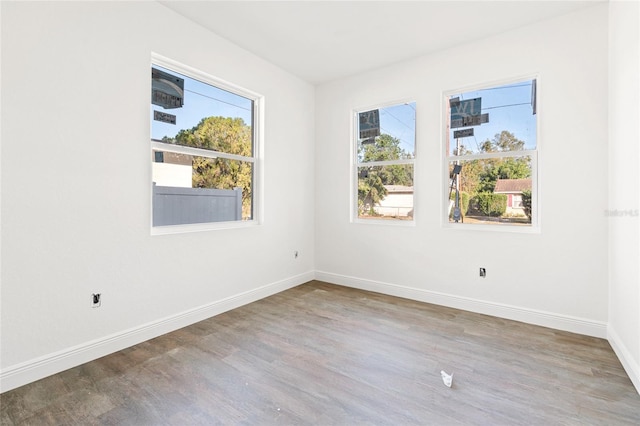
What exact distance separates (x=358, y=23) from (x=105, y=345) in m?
3.53

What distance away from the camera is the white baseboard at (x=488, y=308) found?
9.15ft

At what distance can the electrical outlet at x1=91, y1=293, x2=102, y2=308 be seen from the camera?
2.33 meters

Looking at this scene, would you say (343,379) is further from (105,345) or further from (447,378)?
(105,345)

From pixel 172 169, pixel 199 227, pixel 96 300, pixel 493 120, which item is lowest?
pixel 96 300

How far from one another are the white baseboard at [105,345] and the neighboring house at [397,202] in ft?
6.44

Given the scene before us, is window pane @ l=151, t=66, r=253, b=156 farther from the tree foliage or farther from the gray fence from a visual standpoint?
the tree foliage

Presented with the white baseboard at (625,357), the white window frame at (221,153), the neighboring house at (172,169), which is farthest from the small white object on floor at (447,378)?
the neighboring house at (172,169)

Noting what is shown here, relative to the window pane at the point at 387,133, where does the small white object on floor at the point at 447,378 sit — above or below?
below

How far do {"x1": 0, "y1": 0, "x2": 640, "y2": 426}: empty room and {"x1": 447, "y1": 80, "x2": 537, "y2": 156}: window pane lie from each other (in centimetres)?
2

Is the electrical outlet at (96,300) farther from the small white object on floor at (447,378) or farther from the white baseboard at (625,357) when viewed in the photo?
the white baseboard at (625,357)

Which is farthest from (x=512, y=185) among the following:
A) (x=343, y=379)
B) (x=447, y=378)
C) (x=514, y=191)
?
(x=343, y=379)

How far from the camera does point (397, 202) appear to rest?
13.0 feet

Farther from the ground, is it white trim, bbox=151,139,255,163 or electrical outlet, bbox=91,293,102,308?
white trim, bbox=151,139,255,163

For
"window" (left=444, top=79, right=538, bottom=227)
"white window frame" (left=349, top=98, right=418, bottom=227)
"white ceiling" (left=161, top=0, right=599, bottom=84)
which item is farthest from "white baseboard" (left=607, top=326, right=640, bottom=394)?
"white ceiling" (left=161, top=0, right=599, bottom=84)
